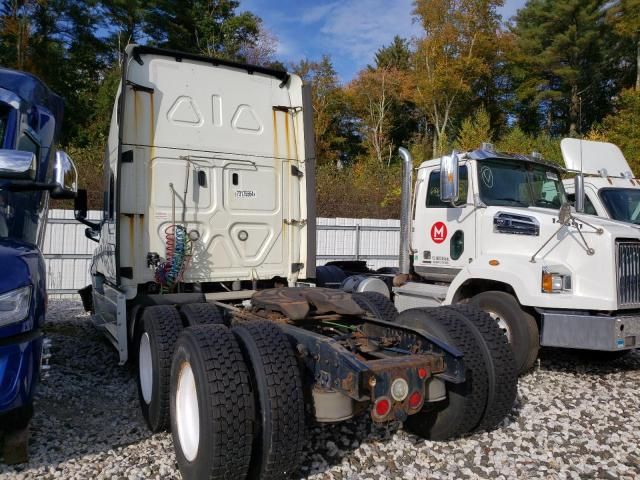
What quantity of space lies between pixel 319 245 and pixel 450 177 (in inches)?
375

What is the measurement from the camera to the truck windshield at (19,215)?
158 inches

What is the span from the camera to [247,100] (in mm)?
6270

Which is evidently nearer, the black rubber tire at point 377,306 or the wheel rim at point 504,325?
the black rubber tire at point 377,306

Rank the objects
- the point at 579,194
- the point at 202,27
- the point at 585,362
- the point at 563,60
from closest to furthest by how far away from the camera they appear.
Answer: the point at 579,194
the point at 585,362
the point at 202,27
the point at 563,60

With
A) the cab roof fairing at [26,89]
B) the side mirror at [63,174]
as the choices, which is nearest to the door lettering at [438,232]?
the side mirror at [63,174]

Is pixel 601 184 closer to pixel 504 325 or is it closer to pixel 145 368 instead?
pixel 504 325

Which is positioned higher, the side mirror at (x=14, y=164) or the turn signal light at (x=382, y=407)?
the side mirror at (x=14, y=164)

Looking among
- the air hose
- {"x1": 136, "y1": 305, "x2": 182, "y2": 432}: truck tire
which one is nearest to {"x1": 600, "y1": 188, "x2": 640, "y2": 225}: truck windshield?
the air hose

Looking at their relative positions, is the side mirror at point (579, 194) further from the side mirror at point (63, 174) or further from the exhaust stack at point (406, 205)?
the side mirror at point (63, 174)

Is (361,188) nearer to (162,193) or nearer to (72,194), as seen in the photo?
(162,193)

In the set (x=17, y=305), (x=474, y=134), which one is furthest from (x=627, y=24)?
(x=17, y=305)

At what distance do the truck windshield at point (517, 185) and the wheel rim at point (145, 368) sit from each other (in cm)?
426

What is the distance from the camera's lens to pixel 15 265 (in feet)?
10.0

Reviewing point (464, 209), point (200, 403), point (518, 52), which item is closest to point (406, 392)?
point (200, 403)
